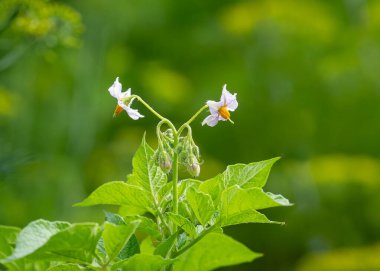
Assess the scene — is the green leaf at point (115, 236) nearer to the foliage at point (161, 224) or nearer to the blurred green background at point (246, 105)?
the foliage at point (161, 224)

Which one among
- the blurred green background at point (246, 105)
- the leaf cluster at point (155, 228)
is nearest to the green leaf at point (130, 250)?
the leaf cluster at point (155, 228)

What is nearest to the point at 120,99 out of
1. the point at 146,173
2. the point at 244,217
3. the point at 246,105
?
the point at 146,173

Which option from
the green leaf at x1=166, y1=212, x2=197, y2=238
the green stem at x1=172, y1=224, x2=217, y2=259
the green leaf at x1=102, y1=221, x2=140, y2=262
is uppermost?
the green leaf at x1=166, y1=212, x2=197, y2=238

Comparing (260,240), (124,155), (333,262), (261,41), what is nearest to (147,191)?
(333,262)

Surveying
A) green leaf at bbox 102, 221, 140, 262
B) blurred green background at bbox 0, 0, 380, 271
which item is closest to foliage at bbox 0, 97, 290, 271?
green leaf at bbox 102, 221, 140, 262

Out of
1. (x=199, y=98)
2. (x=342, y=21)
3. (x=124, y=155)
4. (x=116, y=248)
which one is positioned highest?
(x=342, y=21)

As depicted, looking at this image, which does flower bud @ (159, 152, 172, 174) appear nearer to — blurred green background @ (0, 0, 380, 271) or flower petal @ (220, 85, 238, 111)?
flower petal @ (220, 85, 238, 111)

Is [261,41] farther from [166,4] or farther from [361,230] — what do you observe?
[361,230]
